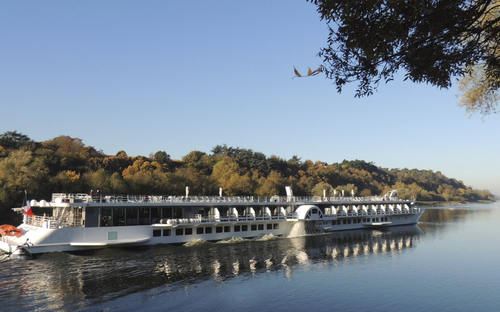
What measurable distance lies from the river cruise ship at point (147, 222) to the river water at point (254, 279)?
1.61m

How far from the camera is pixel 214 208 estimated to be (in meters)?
45.5

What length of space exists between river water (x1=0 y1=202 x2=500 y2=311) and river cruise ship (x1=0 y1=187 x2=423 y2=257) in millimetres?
1607

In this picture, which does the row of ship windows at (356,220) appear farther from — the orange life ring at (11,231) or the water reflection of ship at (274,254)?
the orange life ring at (11,231)

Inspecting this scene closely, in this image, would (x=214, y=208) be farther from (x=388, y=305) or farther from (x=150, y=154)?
(x=150, y=154)

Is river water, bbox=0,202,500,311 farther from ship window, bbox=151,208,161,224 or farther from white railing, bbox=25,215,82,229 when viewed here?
ship window, bbox=151,208,161,224

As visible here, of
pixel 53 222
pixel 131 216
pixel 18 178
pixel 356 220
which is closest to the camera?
pixel 53 222

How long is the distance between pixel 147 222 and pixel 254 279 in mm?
17279

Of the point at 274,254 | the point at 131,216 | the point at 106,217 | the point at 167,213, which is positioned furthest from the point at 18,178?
the point at 274,254

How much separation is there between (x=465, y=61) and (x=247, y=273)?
23.1m

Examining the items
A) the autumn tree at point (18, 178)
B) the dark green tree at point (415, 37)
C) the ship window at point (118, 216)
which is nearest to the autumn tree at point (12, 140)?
the autumn tree at point (18, 178)

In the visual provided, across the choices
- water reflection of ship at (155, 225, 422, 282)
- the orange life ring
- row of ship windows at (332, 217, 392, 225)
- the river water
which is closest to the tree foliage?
the river water

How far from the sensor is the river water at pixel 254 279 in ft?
73.9

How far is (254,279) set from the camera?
2767 centimetres

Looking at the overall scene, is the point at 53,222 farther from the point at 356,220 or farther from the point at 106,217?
the point at 356,220
